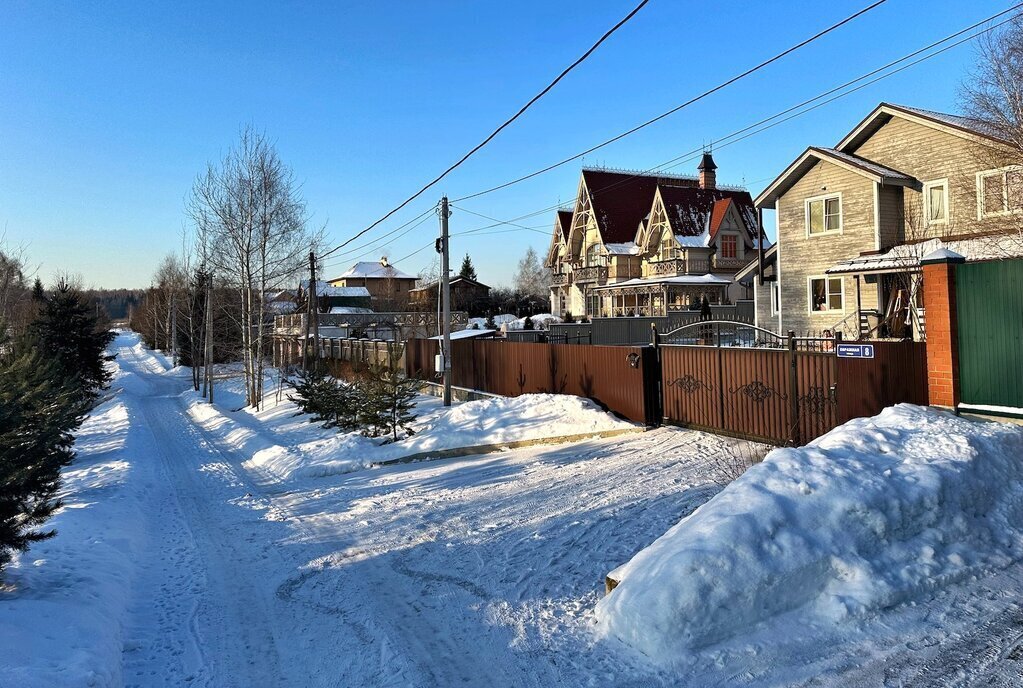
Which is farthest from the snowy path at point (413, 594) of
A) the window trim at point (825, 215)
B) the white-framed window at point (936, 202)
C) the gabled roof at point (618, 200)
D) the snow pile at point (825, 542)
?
the gabled roof at point (618, 200)

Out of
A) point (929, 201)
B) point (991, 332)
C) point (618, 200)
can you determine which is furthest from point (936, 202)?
point (618, 200)

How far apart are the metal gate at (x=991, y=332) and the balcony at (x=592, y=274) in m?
43.7

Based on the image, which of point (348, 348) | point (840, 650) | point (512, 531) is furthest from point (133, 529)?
point (348, 348)

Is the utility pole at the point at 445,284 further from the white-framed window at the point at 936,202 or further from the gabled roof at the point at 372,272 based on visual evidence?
the gabled roof at the point at 372,272

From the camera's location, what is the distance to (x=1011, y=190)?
1788cm

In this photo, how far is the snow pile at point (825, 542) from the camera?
4.87m

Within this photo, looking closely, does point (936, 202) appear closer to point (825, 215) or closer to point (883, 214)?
point (883, 214)

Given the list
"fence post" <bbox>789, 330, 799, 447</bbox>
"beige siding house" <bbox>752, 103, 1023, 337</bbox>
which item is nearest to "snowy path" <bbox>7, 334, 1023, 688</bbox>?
"fence post" <bbox>789, 330, 799, 447</bbox>

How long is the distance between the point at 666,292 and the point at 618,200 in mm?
15883

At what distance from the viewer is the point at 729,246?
152 feet

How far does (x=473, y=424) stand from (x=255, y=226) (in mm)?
18272

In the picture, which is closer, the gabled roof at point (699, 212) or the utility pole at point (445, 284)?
the utility pole at point (445, 284)

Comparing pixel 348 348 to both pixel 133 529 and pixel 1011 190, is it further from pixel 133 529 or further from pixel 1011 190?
pixel 1011 190

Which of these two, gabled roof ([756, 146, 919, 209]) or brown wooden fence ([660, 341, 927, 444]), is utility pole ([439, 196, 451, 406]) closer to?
brown wooden fence ([660, 341, 927, 444])
